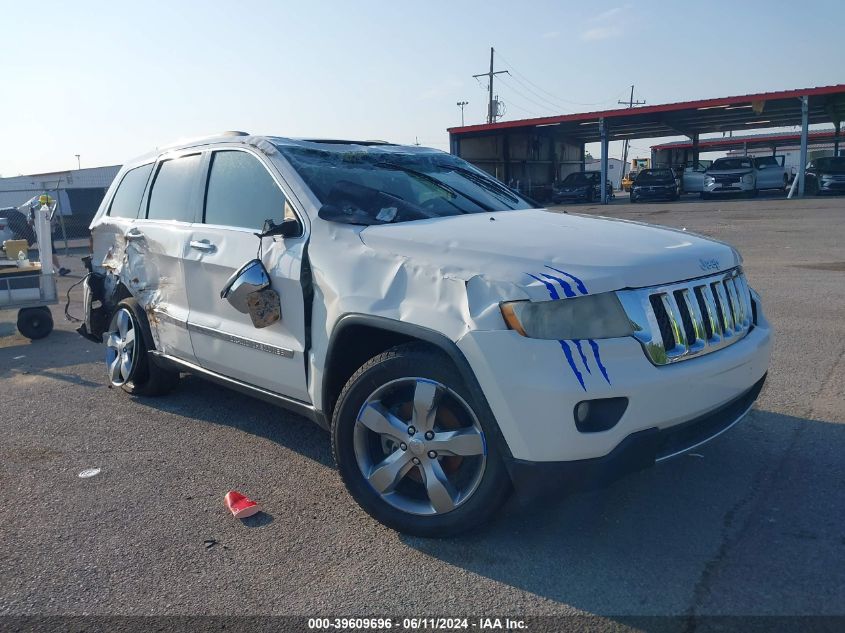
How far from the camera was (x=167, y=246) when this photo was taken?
4.88 meters

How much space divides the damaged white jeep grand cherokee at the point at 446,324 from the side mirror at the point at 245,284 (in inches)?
0.5

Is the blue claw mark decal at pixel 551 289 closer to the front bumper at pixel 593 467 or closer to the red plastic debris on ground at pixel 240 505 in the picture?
the front bumper at pixel 593 467

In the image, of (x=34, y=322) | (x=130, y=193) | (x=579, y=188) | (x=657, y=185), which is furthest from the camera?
(x=579, y=188)

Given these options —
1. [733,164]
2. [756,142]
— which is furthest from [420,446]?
[756,142]

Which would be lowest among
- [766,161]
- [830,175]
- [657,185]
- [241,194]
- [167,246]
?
[167,246]

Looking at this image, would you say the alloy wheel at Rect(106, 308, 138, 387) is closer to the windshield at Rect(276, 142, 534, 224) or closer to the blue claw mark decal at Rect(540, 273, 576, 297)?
the windshield at Rect(276, 142, 534, 224)

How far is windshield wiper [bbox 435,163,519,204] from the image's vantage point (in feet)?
16.0

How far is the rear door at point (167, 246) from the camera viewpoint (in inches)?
188

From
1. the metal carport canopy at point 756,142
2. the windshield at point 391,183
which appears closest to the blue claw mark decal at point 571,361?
the windshield at point 391,183

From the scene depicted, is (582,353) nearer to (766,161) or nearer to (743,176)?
(743,176)

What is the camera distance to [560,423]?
283 cm

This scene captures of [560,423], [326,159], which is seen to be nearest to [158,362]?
[326,159]

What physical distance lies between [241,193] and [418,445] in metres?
2.06

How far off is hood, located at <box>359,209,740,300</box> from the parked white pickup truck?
30352 millimetres
